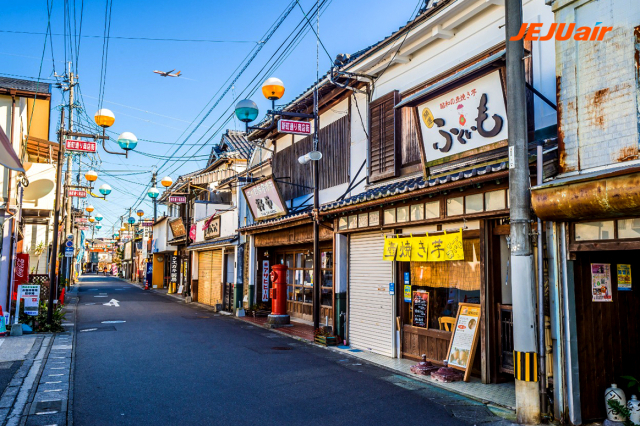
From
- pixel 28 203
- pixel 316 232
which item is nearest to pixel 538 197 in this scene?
pixel 316 232

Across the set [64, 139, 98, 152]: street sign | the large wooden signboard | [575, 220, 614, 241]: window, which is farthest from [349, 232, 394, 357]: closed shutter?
[64, 139, 98, 152]: street sign

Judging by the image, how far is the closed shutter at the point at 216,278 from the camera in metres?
25.3

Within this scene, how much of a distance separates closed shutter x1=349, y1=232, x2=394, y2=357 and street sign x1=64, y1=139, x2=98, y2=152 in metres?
9.86

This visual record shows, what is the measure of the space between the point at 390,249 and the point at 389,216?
35.7 inches

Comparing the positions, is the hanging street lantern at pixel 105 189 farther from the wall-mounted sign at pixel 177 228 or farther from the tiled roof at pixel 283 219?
the tiled roof at pixel 283 219

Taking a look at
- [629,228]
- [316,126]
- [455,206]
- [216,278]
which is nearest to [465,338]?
[455,206]

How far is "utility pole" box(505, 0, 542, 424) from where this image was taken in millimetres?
6727

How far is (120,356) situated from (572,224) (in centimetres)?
1036

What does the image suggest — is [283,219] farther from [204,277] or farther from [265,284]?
[204,277]

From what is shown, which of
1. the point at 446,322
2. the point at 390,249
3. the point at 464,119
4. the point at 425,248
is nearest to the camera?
the point at 464,119

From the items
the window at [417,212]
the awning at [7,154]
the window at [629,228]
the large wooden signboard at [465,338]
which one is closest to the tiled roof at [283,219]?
the window at [417,212]

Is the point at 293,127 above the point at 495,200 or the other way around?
above

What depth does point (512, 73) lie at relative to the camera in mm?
7078

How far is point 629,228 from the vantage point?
629cm
